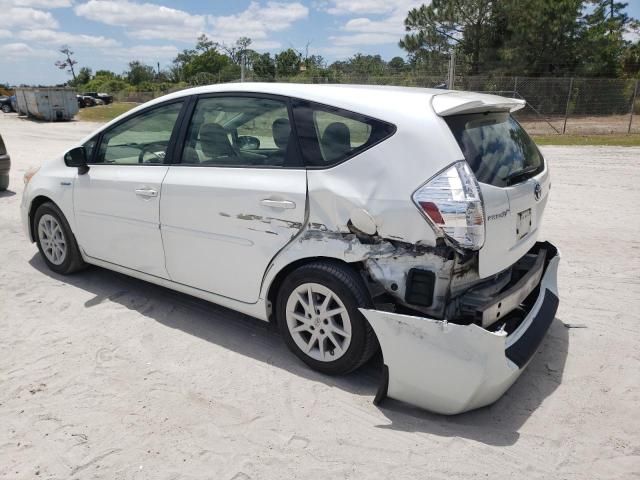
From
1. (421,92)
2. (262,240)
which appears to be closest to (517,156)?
(421,92)

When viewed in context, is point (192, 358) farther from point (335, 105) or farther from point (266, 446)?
point (335, 105)

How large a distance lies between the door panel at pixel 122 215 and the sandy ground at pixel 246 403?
45 cm

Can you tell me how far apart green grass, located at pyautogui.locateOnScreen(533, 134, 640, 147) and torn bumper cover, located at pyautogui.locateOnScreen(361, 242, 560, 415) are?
16530 millimetres

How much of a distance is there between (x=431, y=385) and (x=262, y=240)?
4.56 feet

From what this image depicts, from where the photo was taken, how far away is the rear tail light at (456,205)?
2826mm

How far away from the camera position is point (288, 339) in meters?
3.61

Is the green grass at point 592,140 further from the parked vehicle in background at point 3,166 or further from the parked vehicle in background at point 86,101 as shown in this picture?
the parked vehicle in background at point 86,101

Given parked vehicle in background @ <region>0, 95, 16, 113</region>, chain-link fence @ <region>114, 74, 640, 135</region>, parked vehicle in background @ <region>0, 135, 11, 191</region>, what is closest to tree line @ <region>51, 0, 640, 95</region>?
chain-link fence @ <region>114, 74, 640, 135</region>

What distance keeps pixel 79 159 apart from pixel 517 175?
3525mm

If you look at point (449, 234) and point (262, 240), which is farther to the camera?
point (262, 240)

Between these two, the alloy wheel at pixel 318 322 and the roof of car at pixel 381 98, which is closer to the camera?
the roof of car at pixel 381 98

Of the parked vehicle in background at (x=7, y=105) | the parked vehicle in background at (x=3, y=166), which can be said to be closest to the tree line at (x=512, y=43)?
the parked vehicle in background at (x=7, y=105)

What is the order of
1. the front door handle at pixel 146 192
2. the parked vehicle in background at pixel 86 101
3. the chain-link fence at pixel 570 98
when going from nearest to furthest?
the front door handle at pixel 146 192
the chain-link fence at pixel 570 98
the parked vehicle in background at pixel 86 101

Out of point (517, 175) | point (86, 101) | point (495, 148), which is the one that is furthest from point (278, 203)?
point (86, 101)
